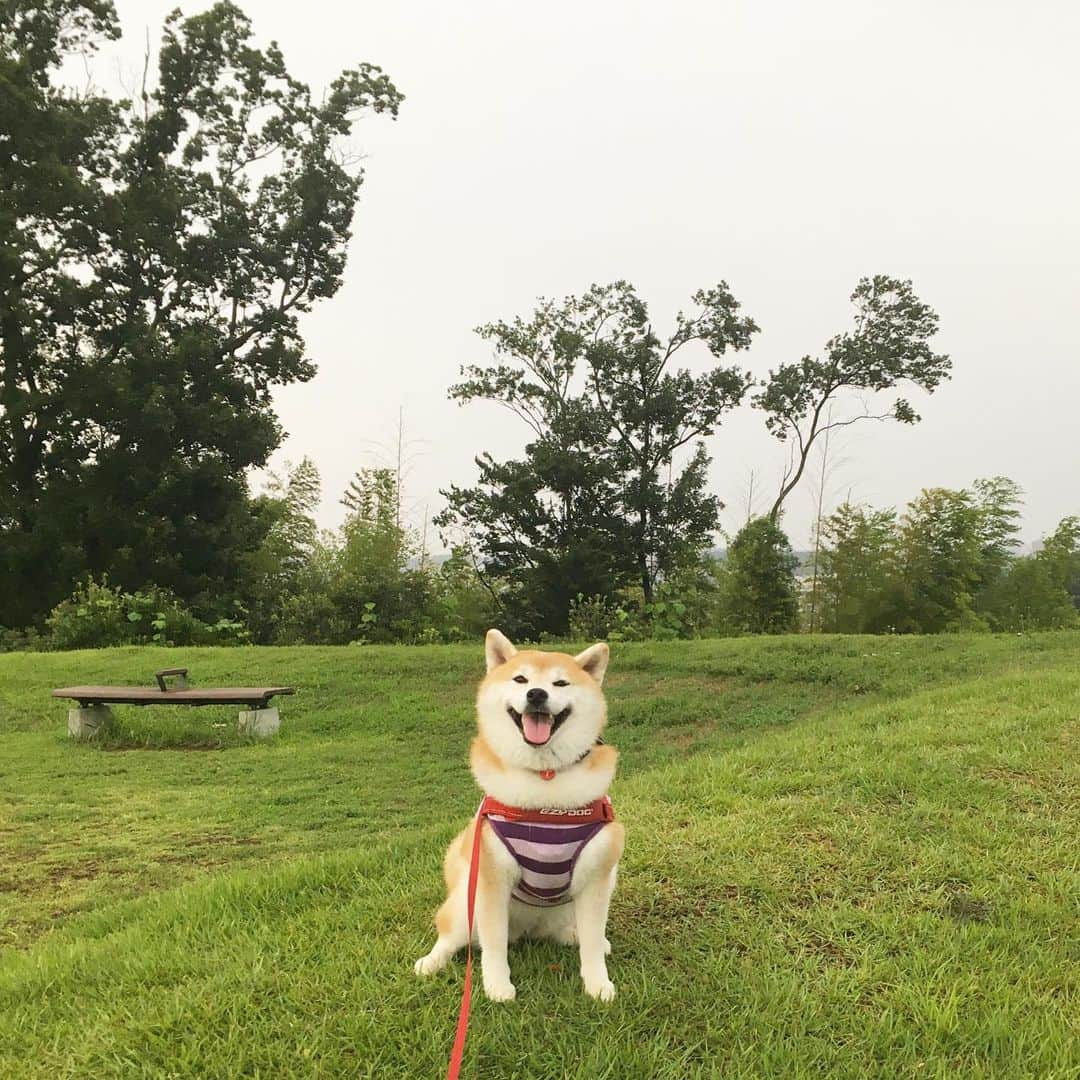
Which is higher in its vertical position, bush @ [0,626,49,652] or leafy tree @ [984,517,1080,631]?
leafy tree @ [984,517,1080,631]

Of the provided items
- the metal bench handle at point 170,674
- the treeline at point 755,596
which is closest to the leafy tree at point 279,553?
the treeline at point 755,596

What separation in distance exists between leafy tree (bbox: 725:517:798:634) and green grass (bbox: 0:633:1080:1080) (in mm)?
9546

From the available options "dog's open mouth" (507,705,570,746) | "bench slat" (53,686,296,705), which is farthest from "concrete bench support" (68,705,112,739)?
"dog's open mouth" (507,705,570,746)

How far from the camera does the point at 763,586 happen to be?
1598 cm

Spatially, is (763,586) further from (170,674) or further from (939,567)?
(170,674)

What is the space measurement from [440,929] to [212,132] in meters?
21.7

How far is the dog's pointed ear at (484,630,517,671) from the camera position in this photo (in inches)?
83.9

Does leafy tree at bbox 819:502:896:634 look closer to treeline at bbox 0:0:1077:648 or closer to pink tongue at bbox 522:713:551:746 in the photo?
treeline at bbox 0:0:1077:648

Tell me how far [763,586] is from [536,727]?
1469 cm

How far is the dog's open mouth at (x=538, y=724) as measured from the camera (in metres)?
2.01

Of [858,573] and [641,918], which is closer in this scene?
[641,918]

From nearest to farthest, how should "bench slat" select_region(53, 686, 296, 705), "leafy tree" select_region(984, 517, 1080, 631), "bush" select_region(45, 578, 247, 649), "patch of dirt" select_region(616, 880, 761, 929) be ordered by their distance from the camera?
1. "patch of dirt" select_region(616, 880, 761, 929)
2. "bench slat" select_region(53, 686, 296, 705)
3. "bush" select_region(45, 578, 247, 649)
4. "leafy tree" select_region(984, 517, 1080, 631)

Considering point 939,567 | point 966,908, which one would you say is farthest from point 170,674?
point 939,567

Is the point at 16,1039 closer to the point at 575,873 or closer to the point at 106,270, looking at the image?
the point at 575,873
